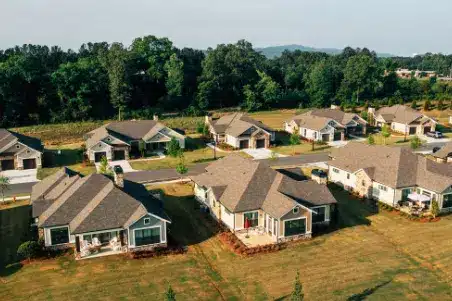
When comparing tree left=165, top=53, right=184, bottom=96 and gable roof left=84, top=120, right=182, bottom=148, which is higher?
tree left=165, top=53, right=184, bottom=96

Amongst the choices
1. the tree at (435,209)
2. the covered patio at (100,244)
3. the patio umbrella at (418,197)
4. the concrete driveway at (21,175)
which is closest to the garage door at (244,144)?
the concrete driveway at (21,175)

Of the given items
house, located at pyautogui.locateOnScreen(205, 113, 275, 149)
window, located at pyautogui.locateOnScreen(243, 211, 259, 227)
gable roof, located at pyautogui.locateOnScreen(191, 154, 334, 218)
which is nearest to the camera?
gable roof, located at pyautogui.locateOnScreen(191, 154, 334, 218)

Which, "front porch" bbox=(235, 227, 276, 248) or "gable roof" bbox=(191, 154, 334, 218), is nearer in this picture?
"front porch" bbox=(235, 227, 276, 248)

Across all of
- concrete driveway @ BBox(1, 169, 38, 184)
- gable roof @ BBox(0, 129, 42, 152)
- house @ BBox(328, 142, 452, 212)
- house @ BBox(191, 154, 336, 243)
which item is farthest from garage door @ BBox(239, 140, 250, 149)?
concrete driveway @ BBox(1, 169, 38, 184)

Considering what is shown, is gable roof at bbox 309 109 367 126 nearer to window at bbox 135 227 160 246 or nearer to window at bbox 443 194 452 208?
window at bbox 443 194 452 208

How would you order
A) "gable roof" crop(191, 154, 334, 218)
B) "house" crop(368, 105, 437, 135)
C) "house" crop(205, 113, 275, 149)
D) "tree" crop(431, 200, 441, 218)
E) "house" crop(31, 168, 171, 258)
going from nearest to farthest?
"house" crop(31, 168, 171, 258)
"gable roof" crop(191, 154, 334, 218)
"tree" crop(431, 200, 441, 218)
"house" crop(205, 113, 275, 149)
"house" crop(368, 105, 437, 135)

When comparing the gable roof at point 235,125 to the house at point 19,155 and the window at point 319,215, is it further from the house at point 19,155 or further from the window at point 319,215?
the window at point 319,215

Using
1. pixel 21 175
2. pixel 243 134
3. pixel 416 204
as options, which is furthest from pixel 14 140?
pixel 416 204

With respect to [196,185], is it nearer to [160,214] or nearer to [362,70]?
[160,214]

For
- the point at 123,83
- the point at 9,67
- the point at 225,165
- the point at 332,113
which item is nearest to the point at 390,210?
the point at 225,165
